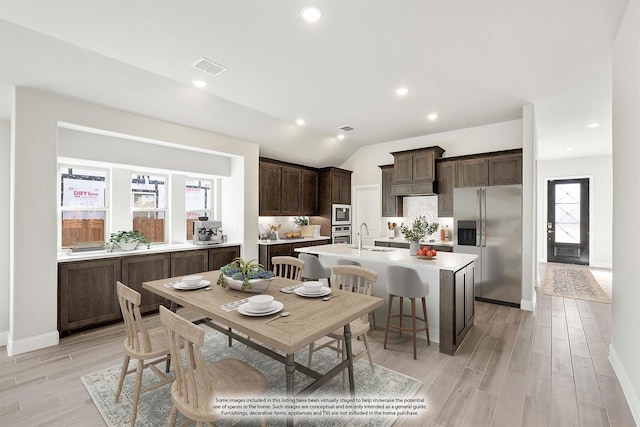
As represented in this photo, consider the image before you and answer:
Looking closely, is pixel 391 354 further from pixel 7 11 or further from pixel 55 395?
pixel 7 11

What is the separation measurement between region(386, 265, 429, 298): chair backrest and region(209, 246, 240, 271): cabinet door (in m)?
2.90

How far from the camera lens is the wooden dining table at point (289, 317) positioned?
156 centimetres

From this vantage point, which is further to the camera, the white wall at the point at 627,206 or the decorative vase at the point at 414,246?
the decorative vase at the point at 414,246

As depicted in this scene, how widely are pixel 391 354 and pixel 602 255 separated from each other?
25.2 feet

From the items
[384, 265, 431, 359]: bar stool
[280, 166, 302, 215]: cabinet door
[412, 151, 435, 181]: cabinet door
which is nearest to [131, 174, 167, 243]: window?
[280, 166, 302, 215]: cabinet door

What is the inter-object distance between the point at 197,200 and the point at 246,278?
3.49 m

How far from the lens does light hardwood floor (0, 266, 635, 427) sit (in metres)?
2.04

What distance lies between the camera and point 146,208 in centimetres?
464

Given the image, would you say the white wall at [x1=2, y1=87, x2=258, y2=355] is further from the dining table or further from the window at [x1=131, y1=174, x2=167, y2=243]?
the dining table

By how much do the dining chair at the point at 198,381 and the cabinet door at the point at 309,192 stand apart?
16.0 ft

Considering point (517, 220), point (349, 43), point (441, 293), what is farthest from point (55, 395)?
point (517, 220)

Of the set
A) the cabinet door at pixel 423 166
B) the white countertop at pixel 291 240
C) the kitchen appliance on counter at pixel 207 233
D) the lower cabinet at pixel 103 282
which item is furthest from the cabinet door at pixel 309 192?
the lower cabinet at pixel 103 282

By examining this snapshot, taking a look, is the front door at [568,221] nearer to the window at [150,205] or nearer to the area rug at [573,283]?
the area rug at [573,283]

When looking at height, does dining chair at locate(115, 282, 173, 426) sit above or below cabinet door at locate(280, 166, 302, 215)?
below
